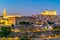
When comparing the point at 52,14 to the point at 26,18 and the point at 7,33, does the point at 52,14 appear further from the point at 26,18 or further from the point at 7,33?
the point at 7,33

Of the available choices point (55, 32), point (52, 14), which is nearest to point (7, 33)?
point (55, 32)

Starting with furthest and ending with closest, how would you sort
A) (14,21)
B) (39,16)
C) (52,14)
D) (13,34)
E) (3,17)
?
1. (52,14)
2. (39,16)
3. (3,17)
4. (14,21)
5. (13,34)

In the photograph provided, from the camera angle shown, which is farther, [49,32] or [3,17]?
[3,17]

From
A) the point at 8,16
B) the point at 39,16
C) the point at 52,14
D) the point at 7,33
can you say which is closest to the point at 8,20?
the point at 8,16

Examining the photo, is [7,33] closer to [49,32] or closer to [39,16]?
[49,32]

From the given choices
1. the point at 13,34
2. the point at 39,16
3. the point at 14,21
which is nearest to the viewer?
the point at 13,34

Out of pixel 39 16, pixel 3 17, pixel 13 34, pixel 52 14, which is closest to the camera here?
pixel 13 34
